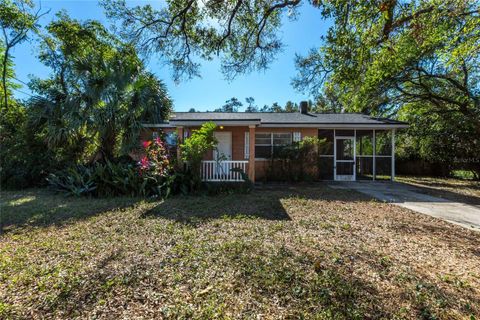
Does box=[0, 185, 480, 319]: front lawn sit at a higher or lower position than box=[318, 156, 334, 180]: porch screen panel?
lower

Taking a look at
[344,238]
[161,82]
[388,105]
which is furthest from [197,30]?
[388,105]

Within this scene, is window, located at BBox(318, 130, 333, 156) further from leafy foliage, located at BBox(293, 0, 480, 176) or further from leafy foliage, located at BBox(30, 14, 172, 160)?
leafy foliage, located at BBox(30, 14, 172, 160)

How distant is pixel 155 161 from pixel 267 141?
6.01 metres

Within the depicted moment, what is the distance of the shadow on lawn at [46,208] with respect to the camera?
203 inches

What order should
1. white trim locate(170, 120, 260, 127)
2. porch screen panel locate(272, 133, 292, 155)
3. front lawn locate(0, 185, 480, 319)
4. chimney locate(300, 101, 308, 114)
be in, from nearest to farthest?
front lawn locate(0, 185, 480, 319) → white trim locate(170, 120, 260, 127) → porch screen panel locate(272, 133, 292, 155) → chimney locate(300, 101, 308, 114)

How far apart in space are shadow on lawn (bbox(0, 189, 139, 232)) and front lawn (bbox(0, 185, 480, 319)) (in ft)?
0.27

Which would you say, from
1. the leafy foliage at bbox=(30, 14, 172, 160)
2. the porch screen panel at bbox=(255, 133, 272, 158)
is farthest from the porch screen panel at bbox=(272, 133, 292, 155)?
the leafy foliage at bbox=(30, 14, 172, 160)

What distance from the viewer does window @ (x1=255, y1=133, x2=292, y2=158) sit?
462 inches

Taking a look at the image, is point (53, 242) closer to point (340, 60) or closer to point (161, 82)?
point (340, 60)

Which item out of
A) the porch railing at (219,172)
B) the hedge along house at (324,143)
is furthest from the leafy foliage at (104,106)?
the porch railing at (219,172)

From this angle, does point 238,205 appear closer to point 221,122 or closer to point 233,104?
point 221,122

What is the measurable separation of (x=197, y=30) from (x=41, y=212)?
7.07 metres

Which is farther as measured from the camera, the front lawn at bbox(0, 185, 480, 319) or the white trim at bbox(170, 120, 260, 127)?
the white trim at bbox(170, 120, 260, 127)

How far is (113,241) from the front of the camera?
13.0ft
